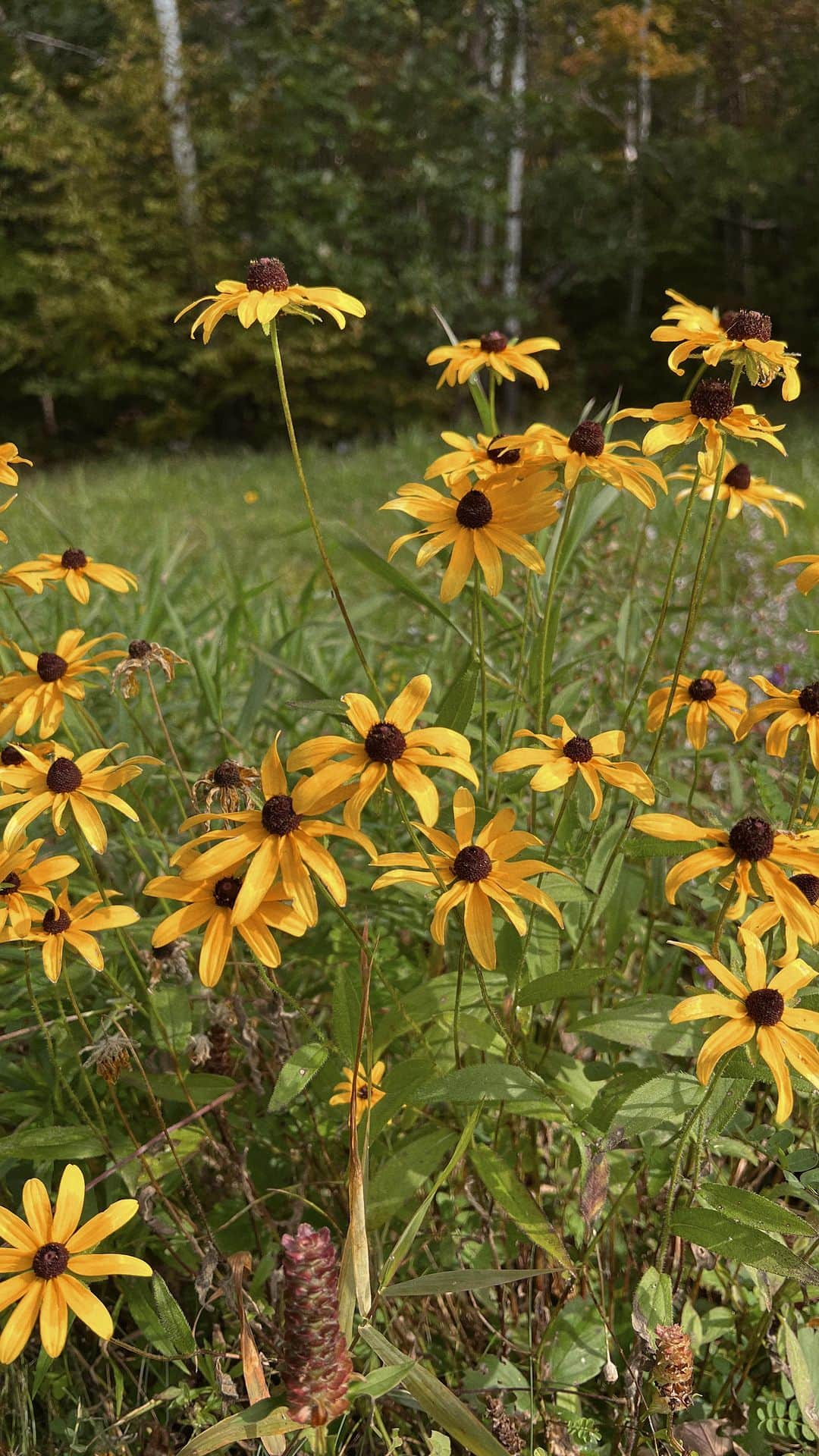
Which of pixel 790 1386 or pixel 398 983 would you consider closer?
pixel 790 1386

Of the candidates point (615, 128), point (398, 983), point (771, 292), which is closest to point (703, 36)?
point (615, 128)

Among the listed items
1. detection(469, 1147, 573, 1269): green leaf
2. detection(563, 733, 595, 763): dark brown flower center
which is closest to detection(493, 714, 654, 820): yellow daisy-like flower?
detection(563, 733, 595, 763): dark brown flower center

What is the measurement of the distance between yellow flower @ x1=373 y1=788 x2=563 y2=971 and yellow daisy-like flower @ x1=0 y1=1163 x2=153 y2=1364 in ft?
1.32

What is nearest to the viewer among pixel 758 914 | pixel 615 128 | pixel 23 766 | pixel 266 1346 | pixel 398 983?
pixel 758 914

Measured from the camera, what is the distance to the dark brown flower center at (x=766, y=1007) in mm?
907

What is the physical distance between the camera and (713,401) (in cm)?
119

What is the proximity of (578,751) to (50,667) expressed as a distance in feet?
2.44

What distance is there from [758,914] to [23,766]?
878mm

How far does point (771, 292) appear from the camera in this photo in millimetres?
15438

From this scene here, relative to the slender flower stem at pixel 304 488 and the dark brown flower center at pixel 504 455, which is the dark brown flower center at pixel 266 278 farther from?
the dark brown flower center at pixel 504 455

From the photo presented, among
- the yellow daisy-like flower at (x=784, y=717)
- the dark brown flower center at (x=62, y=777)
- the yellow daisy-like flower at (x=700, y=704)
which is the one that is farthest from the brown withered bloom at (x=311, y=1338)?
the yellow daisy-like flower at (x=700, y=704)

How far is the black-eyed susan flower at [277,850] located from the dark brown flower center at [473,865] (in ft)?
0.38

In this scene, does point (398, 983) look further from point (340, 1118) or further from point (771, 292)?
point (771, 292)

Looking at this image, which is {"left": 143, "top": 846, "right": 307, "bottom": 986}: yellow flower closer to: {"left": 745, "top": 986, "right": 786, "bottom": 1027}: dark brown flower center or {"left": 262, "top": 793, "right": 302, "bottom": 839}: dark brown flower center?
{"left": 262, "top": 793, "right": 302, "bottom": 839}: dark brown flower center
